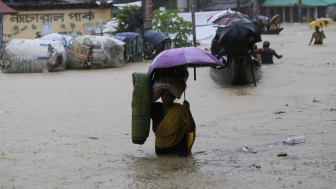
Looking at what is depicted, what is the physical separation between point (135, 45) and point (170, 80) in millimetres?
13900

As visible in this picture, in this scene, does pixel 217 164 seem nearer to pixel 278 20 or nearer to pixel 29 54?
pixel 29 54

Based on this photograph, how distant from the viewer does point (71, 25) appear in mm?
28109

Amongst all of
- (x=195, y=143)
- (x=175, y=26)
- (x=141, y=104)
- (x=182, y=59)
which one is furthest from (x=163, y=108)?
(x=175, y=26)

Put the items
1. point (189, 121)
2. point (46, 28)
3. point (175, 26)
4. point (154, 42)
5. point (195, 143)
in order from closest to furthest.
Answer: point (189, 121) < point (195, 143) < point (154, 42) < point (175, 26) < point (46, 28)

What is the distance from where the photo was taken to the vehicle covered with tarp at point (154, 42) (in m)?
18.4

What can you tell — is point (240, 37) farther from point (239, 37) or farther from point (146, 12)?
point (146, 12)

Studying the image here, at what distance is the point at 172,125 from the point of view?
4.32m

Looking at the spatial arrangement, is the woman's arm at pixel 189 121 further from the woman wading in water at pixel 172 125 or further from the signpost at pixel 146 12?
the signpost at pixel 146 12

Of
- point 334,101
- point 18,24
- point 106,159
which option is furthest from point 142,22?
point 106,159

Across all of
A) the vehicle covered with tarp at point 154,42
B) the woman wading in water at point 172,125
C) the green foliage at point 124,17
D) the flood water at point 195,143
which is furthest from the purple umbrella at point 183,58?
the green foliage at point 124,17

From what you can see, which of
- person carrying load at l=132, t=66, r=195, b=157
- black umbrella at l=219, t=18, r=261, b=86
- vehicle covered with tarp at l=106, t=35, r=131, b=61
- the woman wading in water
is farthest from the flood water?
vehicle covered with tarp at l=106, t=35, r=131, b=61

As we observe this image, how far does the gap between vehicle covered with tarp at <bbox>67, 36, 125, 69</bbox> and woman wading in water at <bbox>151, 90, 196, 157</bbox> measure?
36.8 feet

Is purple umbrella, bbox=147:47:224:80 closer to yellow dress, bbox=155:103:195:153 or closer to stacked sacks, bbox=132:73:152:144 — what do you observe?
stacked sacks, bbox=132:73:152:144

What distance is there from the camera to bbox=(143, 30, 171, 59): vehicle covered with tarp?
60.3 feet
